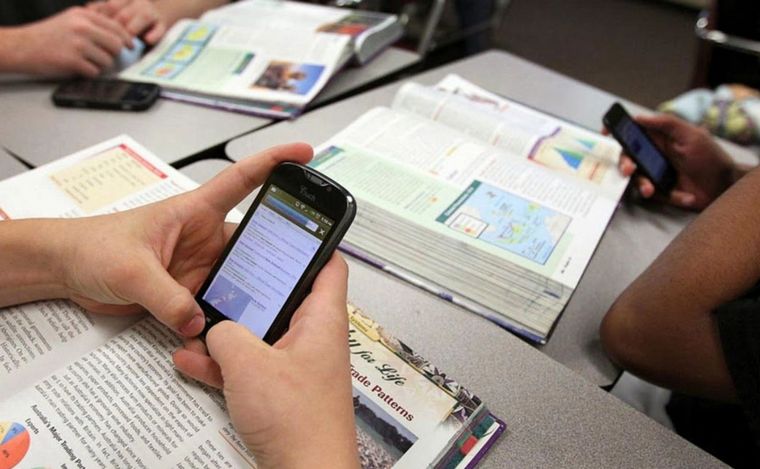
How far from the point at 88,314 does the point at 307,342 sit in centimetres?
25

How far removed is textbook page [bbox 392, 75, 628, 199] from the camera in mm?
899

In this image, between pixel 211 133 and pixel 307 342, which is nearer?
pixel 307 342

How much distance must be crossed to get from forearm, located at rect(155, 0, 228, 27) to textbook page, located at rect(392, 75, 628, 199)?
0.55 m

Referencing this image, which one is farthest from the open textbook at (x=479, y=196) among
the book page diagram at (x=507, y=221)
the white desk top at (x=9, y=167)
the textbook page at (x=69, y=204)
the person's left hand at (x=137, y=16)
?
the person's left hand at (x=137, y=16)

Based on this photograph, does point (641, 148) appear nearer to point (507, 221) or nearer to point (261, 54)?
point (507, 221)

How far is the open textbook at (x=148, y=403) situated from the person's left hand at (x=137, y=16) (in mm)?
738

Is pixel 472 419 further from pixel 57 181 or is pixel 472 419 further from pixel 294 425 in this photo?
pixel 57 181

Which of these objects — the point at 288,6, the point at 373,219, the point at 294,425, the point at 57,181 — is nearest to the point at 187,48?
the point at 288,6

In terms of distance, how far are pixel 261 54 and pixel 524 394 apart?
2.64ft

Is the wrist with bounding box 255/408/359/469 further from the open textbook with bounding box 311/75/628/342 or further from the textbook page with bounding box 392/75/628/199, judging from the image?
the textbook page with bounding box 392/75/628/199

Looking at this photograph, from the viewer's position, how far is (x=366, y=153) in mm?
842

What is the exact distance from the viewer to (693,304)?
0.59 m

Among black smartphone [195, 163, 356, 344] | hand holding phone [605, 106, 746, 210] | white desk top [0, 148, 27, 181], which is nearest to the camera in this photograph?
black smartphone [195, 163, 356, 344]

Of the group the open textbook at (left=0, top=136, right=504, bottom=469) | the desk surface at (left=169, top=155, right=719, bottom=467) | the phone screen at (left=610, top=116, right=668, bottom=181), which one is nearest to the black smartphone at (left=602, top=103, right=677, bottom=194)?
the phone screen at (left=610, top=116, right=668, bottom=181)
